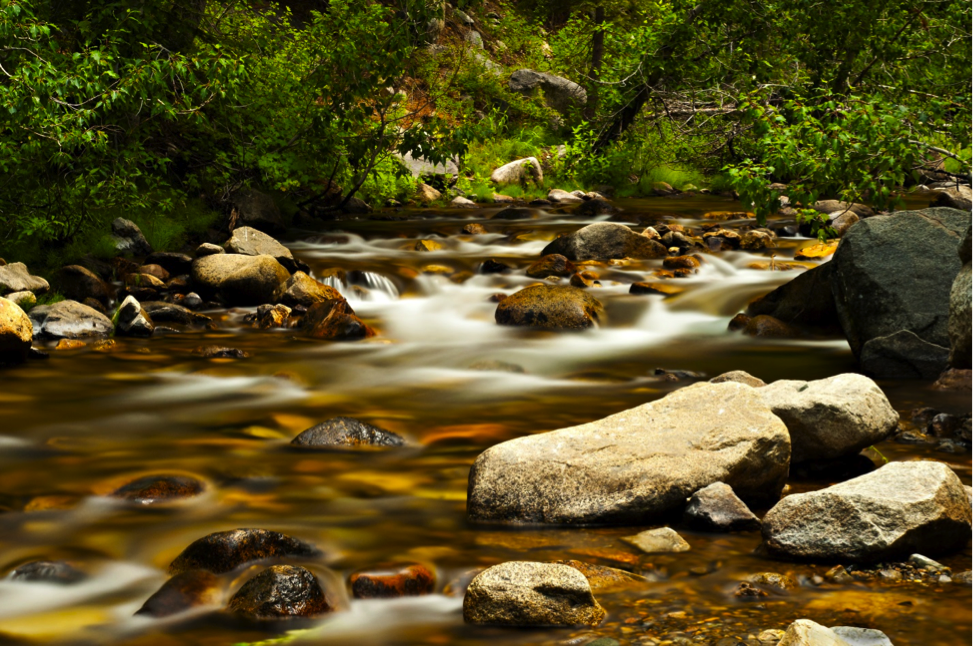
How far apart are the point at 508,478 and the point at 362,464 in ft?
4.14

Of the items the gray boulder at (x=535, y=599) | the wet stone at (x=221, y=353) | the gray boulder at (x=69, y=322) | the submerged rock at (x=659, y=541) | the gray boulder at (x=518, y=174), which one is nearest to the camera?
the gray boulder at (x=535, y=599)

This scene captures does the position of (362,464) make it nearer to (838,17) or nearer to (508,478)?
(508,478)

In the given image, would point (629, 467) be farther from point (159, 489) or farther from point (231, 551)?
point (159, 489)

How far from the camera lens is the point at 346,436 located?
19.0 ft

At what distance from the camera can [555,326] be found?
977 centimetres

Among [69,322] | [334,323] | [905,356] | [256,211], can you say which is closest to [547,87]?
[256,211]

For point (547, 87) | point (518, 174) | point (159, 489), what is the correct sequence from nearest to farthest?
point (159, 489) → point (518, 174) → point (547, 87)

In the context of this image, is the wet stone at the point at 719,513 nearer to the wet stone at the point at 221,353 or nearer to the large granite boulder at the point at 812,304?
the wet stone at the point at 221,353

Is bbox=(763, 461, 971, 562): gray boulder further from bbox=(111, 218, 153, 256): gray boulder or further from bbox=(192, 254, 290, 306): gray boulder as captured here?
bbox=(111, 218, 153, 256): gray boulder

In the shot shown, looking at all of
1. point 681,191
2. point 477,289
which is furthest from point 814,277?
point 681,191

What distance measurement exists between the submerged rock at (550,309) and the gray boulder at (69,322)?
4.33m

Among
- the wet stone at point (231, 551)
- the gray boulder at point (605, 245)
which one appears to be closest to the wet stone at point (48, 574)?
the wet stone at point (231, 551)

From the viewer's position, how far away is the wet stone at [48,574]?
3.80 m

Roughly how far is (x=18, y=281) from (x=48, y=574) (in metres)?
6.48
